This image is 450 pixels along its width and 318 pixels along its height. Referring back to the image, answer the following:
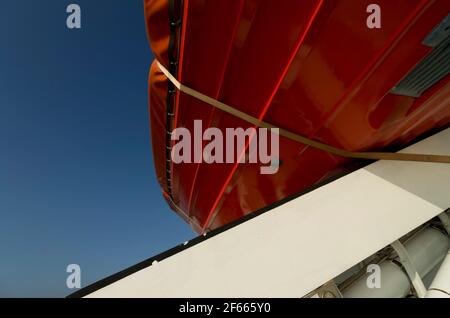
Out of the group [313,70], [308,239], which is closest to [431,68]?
[313,70]

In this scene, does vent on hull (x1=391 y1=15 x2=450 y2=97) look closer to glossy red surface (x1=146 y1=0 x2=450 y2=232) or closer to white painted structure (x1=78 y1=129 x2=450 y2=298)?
glossy red surface (x1=146 y1=0 x2=450 y2=232)

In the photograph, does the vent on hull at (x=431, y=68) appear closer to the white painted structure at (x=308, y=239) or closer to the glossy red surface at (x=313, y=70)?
the glossy red surface at (x=313, y=70)

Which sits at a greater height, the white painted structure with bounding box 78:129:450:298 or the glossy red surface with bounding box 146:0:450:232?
the glossy red surface with bounding box 146:0:450:232

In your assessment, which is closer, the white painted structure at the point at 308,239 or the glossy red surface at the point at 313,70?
the white painted structure at the point at 308,239

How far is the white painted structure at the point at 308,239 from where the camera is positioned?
84 cm

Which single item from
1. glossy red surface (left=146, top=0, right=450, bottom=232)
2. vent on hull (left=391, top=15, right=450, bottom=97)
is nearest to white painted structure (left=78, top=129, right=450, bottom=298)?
glossy red surface (left=146, top=0, right=450, bottom=232)

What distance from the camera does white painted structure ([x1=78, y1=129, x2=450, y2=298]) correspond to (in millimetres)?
839

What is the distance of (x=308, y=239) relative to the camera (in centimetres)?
99

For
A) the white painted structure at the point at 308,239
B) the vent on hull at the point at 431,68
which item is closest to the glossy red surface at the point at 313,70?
the vent on hull at the point at 431,68

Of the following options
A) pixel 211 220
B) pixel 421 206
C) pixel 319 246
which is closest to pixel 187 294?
pixel 319 246

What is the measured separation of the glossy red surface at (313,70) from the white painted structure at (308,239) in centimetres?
23

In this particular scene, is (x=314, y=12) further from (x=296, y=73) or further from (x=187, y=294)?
(x=187, y=294)

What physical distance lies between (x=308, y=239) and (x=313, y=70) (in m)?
0.72

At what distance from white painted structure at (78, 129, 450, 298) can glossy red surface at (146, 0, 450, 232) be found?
0.76 ft
